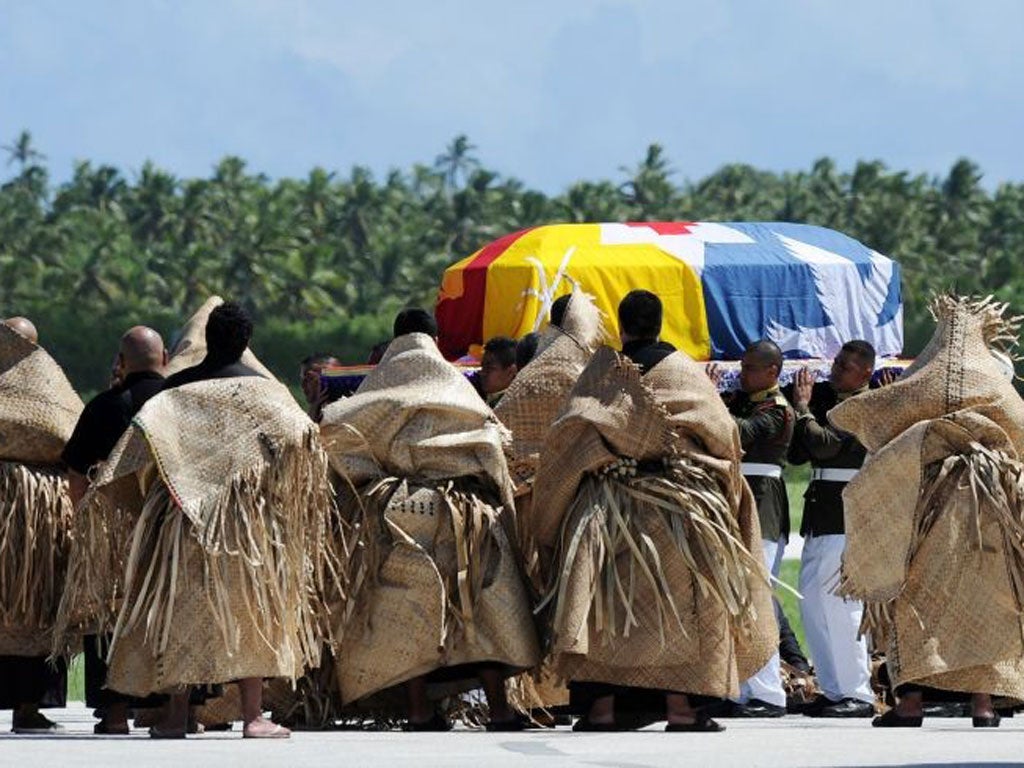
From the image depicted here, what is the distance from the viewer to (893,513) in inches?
501

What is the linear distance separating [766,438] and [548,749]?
12.1ft

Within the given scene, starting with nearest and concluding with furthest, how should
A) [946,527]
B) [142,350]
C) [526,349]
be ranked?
[946,527], [142,350], [526,349]

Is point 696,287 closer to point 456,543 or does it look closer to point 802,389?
point 802,389

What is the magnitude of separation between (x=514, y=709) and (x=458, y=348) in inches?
163

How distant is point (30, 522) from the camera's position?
1308 cm

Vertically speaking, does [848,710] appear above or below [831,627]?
below

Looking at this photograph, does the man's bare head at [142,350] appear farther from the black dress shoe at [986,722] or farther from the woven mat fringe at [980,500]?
the black dress shoe at [986,722]

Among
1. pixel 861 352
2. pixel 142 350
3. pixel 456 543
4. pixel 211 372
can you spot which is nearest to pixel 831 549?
pixel 861 352

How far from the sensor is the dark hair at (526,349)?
13.9 meters

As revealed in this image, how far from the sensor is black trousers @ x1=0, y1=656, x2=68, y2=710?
13.2 metres

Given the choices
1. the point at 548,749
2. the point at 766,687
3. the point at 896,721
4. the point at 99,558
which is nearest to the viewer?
the point at 548,749

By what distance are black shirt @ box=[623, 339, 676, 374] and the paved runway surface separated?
5.18 feet

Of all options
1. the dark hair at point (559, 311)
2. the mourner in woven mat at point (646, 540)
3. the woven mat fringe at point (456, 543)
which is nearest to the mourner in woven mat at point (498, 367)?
the dark hair at point (559, 311)

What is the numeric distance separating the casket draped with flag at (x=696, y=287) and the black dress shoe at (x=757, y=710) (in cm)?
245
